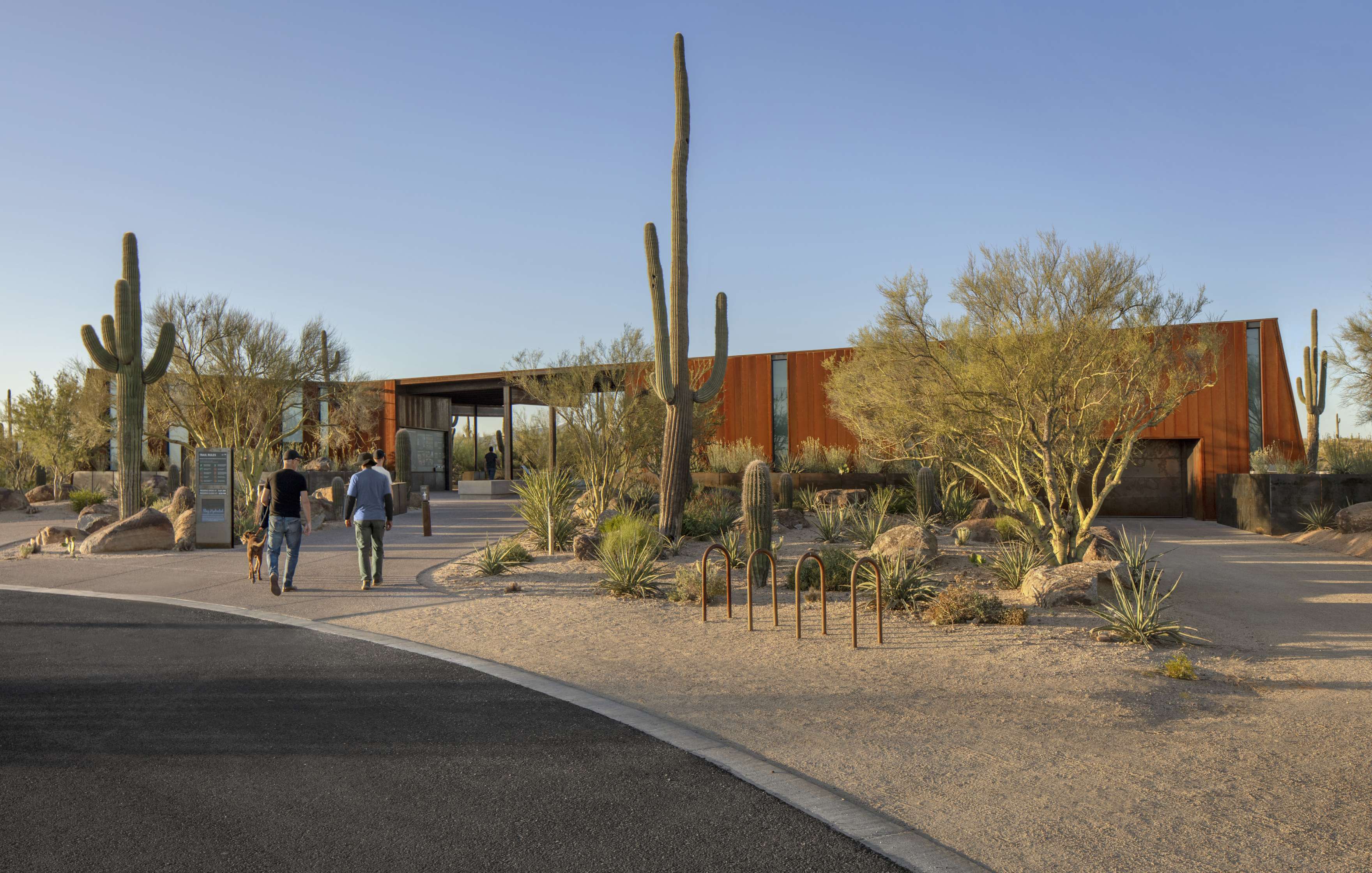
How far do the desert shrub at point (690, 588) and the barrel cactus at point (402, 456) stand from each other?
2080 cm

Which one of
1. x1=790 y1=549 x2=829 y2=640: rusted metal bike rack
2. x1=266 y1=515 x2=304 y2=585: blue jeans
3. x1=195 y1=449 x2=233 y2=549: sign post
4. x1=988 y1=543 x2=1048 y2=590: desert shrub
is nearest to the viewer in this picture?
x1=790 y1=549 x2=829 y2=640: rusted metal bike rack

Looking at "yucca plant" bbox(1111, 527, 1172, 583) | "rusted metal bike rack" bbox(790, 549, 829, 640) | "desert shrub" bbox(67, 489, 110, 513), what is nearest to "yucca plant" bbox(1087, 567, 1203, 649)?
"yucca plant" bbox(1111, 527, 1172, 583)

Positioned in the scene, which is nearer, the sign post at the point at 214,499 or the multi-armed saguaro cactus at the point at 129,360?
the sign post at the point at 214,499

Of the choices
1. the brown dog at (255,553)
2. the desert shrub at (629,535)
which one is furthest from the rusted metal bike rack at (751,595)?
the brown dog at (255,553)

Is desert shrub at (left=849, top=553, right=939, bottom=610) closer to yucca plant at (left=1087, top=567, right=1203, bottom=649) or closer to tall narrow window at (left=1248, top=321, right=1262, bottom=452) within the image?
yucca plant at (left=1087, top=567, right=1203, bottom=649)

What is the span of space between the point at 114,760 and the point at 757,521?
6.86 m

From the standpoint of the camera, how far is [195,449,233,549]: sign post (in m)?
14.9

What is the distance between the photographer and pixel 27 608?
9.78 m

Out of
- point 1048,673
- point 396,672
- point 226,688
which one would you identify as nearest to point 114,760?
point 226,688

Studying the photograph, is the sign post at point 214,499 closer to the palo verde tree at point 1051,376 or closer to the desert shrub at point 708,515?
the desert shrub at point 708,515

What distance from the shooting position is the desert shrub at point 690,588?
398 inches

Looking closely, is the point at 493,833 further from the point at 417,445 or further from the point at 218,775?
the point at 417,445

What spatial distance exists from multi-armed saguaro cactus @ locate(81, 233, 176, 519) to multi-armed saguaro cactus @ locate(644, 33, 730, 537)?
9783 millimetres

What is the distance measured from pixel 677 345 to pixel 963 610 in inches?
286
